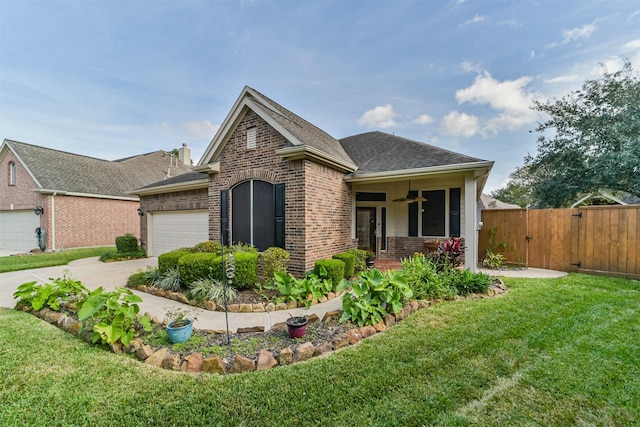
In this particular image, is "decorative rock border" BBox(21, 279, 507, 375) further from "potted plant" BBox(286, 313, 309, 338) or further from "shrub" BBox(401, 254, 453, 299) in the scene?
"shrub" BBox(401, 254, 453, 299)

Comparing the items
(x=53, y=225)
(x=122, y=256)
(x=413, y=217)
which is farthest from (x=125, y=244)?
(x=413, y=217)

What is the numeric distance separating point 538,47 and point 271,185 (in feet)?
34.2

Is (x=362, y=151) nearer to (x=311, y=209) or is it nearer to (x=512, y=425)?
(x=311, y=209)

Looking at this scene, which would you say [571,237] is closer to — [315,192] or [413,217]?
[413,217]

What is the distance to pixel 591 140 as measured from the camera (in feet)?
45.8

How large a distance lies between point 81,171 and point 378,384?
21688 millimetres

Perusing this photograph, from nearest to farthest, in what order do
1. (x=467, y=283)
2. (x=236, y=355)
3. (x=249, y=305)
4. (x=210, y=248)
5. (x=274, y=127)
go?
1. (x=236, y=355)
2. (x=249, y=305)
3. (x=467, y=283)
4. (x=274, y=127)
5. (x=210, y=248)

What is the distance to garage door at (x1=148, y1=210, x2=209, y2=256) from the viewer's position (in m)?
10.1

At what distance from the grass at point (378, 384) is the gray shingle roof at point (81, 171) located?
12557 millimetres

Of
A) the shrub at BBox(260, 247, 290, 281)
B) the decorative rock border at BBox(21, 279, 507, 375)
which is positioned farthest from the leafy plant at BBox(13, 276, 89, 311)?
the shrub at BBox(260, 247, 290, 281)

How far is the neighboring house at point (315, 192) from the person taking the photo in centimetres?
667

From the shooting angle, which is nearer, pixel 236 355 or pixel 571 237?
pixel 236 355

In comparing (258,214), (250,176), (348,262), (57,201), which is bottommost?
(348,262)

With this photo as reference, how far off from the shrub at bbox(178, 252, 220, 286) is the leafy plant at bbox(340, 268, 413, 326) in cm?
347
